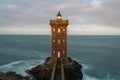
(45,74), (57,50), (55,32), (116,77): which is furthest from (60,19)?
(116,77)

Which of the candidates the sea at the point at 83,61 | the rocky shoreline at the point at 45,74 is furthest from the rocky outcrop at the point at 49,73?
the sea at the point at 83,61

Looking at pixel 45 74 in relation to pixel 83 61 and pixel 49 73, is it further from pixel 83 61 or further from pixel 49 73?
pixel 83 61

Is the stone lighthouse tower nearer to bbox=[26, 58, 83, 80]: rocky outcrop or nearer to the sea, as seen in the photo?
bbox=[26, 58, 83, 80]: rocky outcrop

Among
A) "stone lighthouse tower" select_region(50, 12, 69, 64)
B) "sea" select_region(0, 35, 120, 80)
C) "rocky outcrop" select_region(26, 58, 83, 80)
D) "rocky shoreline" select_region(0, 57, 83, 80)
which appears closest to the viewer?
"rocky shoreline" select_region(0, 57, 83, 80)

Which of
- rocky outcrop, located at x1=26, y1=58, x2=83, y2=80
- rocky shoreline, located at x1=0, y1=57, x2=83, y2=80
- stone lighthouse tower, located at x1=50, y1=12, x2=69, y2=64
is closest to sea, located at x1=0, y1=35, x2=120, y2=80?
rocky outcrop, located at x1=26, y1=58, x2=83, y2=80

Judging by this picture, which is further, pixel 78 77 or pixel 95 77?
pixel 95 77

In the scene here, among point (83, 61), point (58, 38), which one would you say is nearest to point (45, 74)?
point (58, 38)

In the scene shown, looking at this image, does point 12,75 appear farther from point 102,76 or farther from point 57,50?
point 102,76

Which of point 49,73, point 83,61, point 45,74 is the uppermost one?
point 49,73
